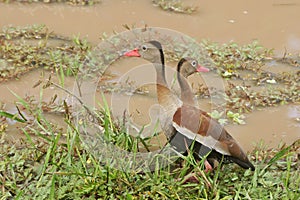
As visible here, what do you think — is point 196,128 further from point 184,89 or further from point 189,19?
point 189,19

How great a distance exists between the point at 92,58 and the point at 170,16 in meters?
1.47

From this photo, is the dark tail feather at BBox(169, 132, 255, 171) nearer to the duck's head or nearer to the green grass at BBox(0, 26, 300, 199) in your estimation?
the green grass at BBox(0, 26, 300, 199)

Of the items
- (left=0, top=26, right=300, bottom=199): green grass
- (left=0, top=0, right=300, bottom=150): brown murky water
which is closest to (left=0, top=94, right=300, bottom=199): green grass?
(left=0, top=26, right=300, bottom=199): green grass

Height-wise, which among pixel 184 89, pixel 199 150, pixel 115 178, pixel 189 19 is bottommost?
pixel 115 178

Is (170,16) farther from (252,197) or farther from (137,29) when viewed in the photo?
(252,197)

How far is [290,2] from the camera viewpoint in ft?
19.8

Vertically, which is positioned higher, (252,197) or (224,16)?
(224,16)

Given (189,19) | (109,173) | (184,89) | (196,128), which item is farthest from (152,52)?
(189,19)

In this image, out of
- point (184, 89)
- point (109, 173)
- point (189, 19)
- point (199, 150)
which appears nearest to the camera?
point (109, 173)

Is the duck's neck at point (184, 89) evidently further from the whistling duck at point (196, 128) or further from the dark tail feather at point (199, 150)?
the dark tail feather at point (199, 150)

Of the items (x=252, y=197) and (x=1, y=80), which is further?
(x=1, y=80)

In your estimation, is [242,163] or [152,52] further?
[152,52]

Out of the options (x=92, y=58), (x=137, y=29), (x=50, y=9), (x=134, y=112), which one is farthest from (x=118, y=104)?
(x=50, y=9)

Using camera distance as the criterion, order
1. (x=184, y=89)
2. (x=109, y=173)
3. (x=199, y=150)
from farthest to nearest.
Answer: (x=184, y=89) → (x=199, y=150) → (x=109, y=173)
